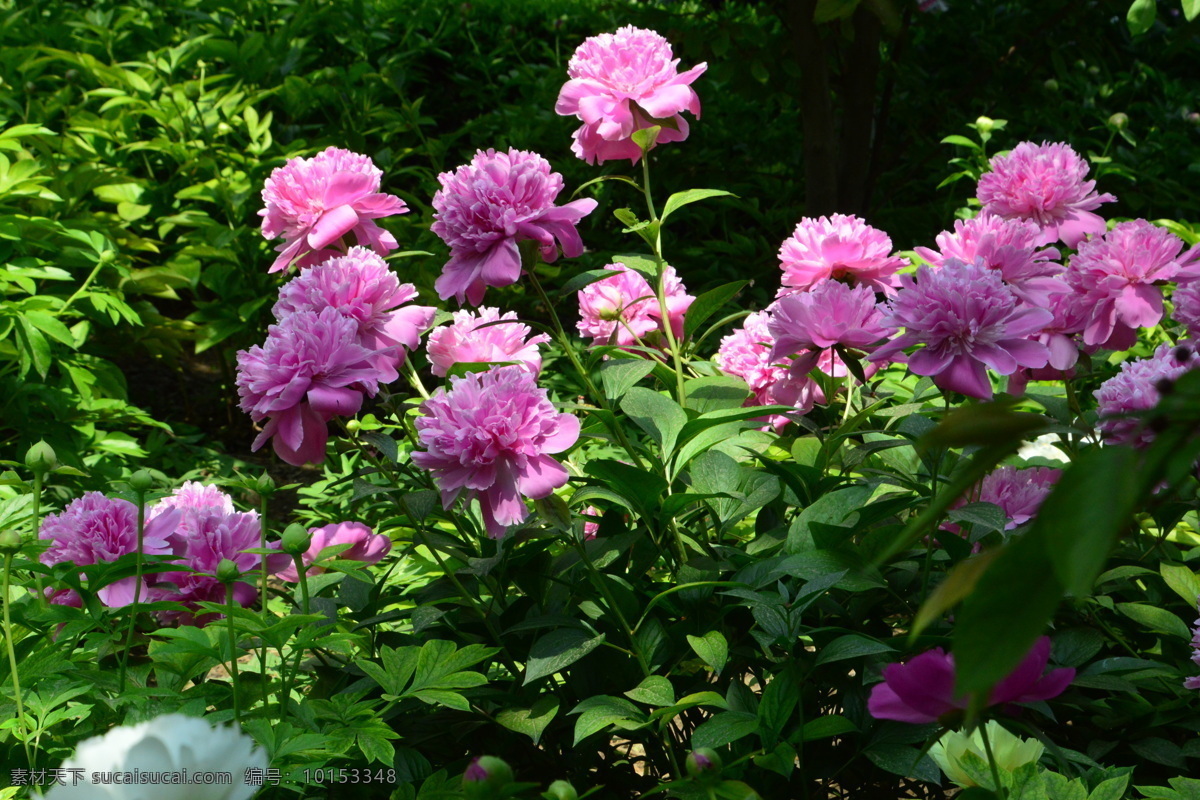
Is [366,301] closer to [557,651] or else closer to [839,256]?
[557,651]

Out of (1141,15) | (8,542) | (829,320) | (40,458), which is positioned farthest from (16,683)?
(1141,15)

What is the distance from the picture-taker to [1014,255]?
1030 mm

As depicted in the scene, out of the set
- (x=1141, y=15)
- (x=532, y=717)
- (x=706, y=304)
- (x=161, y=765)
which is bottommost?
(x=532, y=717)

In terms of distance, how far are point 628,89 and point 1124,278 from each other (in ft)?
1.89

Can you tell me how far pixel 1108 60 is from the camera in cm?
387

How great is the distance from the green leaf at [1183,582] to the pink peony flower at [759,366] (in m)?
0.40

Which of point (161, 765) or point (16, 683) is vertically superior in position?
point (161, 765)

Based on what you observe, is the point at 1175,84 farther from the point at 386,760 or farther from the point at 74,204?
the point at 386,760

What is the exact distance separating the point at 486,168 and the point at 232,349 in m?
2.24

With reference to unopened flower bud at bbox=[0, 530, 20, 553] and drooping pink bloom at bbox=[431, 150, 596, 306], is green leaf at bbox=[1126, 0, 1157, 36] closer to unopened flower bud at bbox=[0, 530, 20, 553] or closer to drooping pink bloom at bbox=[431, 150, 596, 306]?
drooping pink bloom at bbox=[431, 150, 596, 306]

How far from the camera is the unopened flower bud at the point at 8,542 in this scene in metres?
0.79

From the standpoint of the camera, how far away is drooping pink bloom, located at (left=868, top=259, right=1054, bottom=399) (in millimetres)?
864

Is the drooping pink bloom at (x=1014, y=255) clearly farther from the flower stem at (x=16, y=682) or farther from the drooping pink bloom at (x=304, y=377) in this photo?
the flower stem at (x=16, y=682)

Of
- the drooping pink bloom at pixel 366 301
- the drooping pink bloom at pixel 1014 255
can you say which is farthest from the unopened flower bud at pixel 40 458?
the drooping pink bloom at pixel 1014 255
